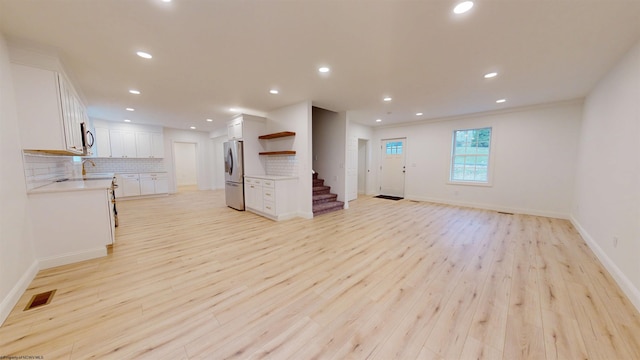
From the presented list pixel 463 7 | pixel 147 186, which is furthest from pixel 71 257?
pixel 147 186

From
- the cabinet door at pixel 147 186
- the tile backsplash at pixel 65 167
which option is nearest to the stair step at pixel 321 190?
the tile backsplash at pixel 65 167

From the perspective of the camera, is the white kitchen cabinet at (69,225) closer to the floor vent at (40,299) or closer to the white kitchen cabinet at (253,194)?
the floor vent at (40,299)

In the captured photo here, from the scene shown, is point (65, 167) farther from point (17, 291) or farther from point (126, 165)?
point (126, 165)

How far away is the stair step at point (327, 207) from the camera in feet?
16.4

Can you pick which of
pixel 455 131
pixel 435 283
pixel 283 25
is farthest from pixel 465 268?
pixel 455 131

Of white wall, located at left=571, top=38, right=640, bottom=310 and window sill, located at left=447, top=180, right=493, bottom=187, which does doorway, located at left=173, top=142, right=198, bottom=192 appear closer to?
window sill, located at left=447, top=180, right=493, bottom=187

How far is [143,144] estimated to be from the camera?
733 centimetres

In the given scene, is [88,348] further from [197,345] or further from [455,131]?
[455,131]

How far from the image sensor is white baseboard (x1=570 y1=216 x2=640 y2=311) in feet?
6.23

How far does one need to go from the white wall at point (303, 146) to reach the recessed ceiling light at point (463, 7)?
3054mm

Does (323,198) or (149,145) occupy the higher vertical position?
(149,145)

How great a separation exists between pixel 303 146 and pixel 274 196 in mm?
1228

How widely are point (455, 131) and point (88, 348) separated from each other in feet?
24.4

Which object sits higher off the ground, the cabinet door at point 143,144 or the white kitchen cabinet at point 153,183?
the cabinet door at point 143,144
